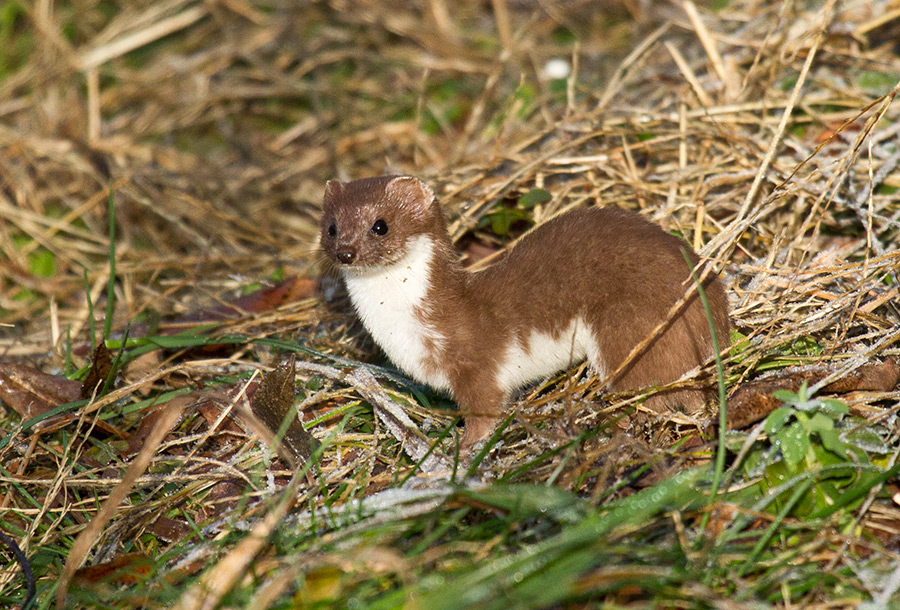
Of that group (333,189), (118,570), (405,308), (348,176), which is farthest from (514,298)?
(348,176)

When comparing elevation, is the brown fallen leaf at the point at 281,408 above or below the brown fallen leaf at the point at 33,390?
below

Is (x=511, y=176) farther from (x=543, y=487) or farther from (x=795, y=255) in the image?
(x=543, y=487)

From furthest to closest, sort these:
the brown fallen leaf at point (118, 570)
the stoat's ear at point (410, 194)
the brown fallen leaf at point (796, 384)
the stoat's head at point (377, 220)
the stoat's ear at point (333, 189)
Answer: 1. the stoat's ear at point (333, 189)
2. the stoat's ear at point (410, 194)
3. the stoat's head at point (377, 220)
4. the brown fallen leaf at point (796, 384)
5. the brown fallen leaf at point (118, 570)

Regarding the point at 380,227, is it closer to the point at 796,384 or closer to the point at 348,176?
the point at 796,384

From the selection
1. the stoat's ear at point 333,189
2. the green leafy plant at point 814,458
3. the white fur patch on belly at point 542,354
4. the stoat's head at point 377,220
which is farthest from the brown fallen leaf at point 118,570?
the green leafy plant at point 814,458

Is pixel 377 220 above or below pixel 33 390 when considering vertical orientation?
above

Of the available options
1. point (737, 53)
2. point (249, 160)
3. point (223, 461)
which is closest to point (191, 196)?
point (249, 160)

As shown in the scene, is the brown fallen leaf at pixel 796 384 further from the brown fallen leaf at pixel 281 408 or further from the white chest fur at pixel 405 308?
the brown fallen leaf at pixel 281 408

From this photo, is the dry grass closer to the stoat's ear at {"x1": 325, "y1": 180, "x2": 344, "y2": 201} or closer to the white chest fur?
the white chest fur
